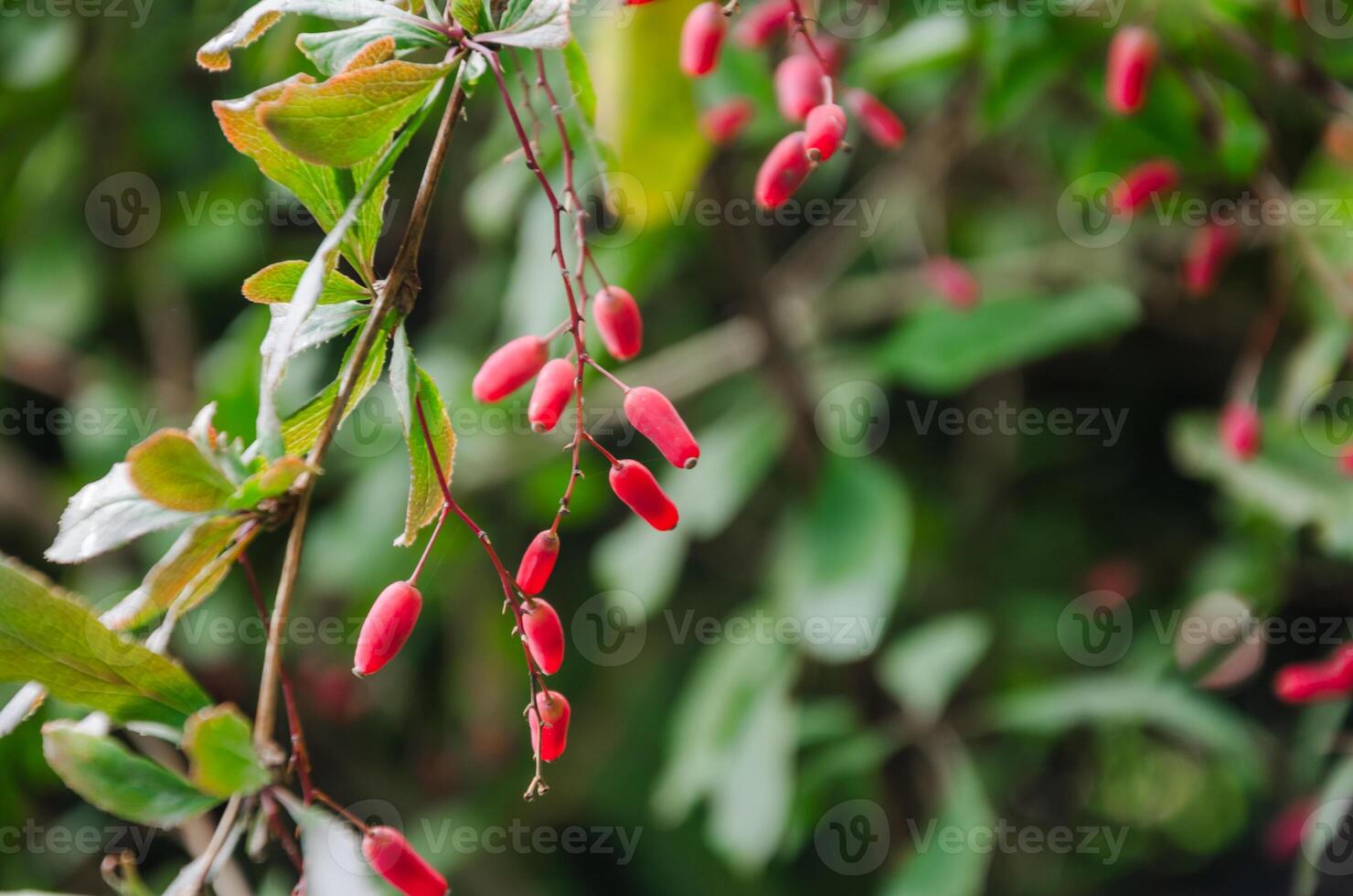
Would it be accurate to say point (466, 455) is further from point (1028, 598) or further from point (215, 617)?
point (1028, 598)

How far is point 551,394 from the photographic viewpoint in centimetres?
57

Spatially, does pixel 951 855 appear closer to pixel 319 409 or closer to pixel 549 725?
pixel 549 725

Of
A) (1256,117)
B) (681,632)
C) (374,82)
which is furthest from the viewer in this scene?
(681,632)

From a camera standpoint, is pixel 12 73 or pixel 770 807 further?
pixel 12 73

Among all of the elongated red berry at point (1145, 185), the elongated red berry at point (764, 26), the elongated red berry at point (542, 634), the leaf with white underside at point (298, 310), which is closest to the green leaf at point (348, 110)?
the leaf with white underside at point (298, 310)

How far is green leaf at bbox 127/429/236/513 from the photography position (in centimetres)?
48

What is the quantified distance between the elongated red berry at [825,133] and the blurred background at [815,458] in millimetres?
464

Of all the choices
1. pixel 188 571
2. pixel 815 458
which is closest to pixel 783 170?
pixel 188 571

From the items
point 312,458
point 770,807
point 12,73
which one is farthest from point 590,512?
point 312,458

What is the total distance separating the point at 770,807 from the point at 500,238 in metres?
0.99

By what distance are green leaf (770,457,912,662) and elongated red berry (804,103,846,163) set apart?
0.76 m

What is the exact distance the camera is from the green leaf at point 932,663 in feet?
4.54

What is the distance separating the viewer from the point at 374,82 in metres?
0.49

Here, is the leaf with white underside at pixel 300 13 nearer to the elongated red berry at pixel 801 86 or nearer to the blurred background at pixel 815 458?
the elongated red berry at pixel 801 86
